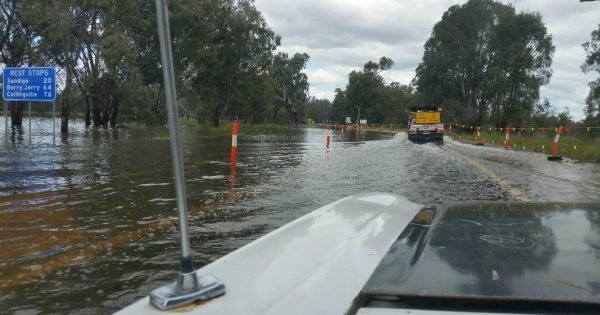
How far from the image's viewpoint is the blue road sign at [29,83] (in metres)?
20.7

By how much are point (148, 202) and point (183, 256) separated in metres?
5.79

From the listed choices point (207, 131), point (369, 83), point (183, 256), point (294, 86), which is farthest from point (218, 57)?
point (369, 83)

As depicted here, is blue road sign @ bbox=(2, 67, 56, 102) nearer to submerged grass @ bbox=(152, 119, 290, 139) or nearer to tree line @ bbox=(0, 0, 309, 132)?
submerged grass @ bbox=(152, 119, 290, 139)

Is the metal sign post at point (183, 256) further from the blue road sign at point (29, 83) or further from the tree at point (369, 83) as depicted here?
the tree at point (369, 83)

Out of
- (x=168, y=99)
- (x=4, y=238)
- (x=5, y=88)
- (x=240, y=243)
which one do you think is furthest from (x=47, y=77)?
(x=168, y=99)

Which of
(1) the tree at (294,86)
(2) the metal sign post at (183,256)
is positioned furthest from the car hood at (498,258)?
(1) the tree at (294,86)

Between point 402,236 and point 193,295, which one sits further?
point 402,236

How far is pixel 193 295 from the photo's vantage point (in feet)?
4.82

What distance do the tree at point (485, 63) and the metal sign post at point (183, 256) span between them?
169 ft

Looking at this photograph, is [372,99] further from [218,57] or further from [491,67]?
[218,57]

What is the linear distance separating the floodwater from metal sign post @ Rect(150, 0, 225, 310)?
1868 mm

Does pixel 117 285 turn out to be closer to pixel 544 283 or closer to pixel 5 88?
pixel 544 283

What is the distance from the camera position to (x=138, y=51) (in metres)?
40.1

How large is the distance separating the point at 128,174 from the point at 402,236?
30.6ft
